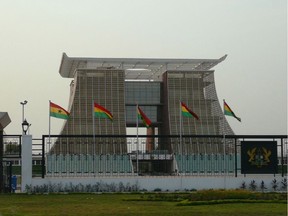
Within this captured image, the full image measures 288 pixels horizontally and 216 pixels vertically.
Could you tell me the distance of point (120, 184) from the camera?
3553 centimetres

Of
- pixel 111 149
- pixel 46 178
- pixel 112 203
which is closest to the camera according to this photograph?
pixel 112 203

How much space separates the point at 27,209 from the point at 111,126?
5898 cm

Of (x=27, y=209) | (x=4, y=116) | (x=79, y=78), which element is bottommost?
(x=27, y=209)

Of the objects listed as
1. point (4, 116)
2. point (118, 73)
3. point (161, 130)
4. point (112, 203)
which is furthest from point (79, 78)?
point (112, 203)

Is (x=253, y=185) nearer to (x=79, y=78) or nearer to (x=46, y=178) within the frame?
(x=46, y=178)

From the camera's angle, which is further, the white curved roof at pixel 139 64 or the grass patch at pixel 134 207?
the white curved roof at pixel 139 64

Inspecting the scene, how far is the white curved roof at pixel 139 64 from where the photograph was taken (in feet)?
270

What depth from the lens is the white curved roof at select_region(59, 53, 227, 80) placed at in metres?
82.2

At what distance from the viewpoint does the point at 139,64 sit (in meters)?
82.6

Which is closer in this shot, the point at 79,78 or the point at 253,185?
the point at 253,185

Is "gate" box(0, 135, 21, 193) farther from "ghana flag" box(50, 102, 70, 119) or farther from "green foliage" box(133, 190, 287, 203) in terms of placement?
"green foliage" box(133, 190, 287, 203)

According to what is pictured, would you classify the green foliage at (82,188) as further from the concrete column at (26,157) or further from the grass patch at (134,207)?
the grass patch at (134,207)

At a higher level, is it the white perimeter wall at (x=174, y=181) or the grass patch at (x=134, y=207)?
the white perimeter wall at (x=174, y=181)

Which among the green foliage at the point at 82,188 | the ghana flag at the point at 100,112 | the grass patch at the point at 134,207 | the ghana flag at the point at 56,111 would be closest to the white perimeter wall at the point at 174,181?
the green foliage at the point at 82,188
